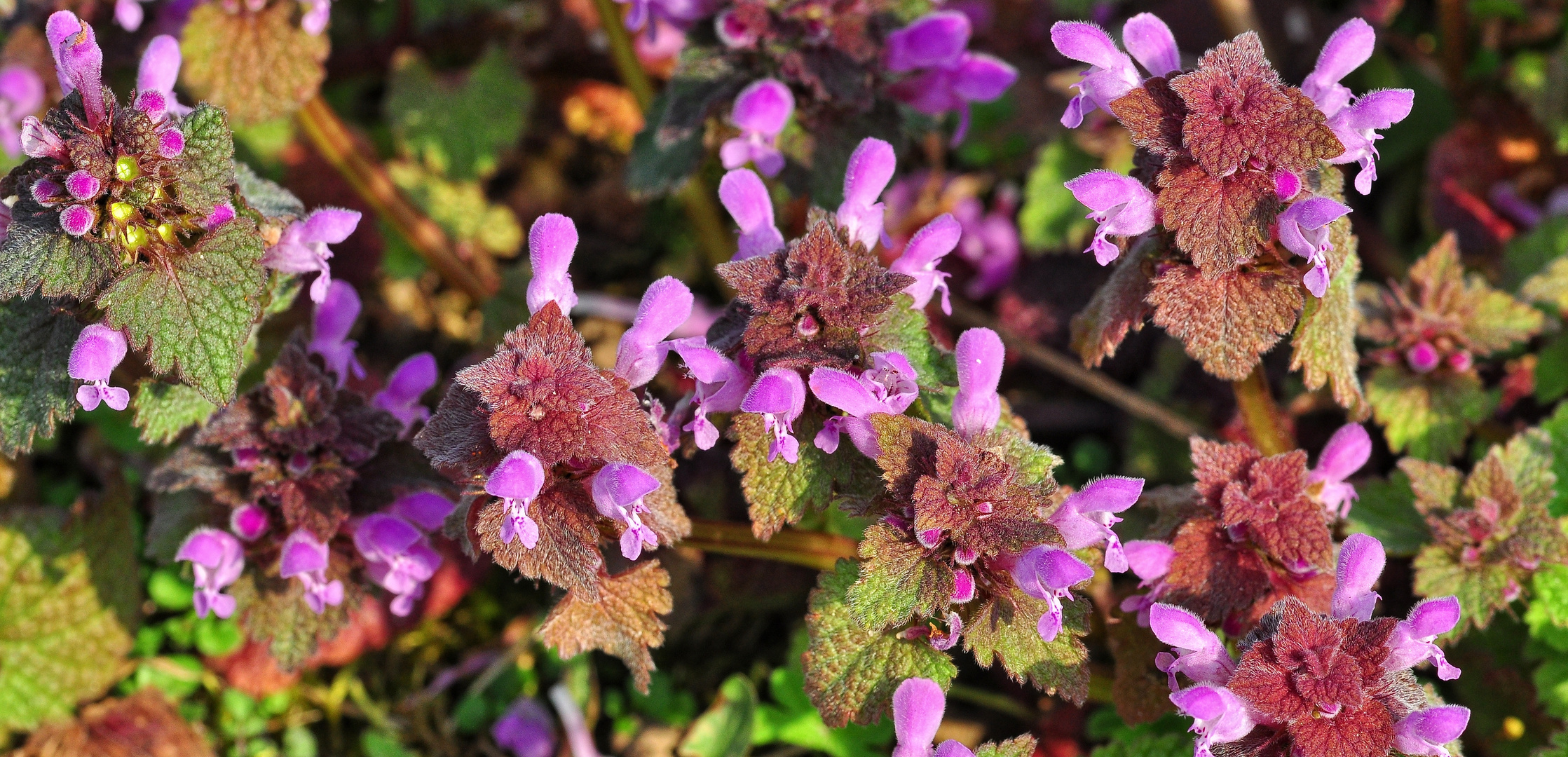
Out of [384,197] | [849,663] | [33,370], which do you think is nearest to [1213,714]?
[849,663]

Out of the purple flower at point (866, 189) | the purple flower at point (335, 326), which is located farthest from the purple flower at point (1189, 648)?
the purple flower at point (335, 326)

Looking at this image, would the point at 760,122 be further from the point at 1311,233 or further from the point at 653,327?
the point at 1311,233

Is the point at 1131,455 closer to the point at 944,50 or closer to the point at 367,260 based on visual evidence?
the point at 944,50

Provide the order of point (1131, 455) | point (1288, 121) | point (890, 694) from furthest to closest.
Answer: point (1131, 455)
point (890, 694)
point (1288, 121)

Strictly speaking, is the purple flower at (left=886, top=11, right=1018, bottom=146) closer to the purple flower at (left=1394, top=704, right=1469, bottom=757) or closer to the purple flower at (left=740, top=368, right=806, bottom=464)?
the purple flower at (left=740, top=368, right=806, bottom=464)

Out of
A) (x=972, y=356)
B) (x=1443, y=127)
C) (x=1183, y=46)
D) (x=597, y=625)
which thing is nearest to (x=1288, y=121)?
(x=972, y=356)

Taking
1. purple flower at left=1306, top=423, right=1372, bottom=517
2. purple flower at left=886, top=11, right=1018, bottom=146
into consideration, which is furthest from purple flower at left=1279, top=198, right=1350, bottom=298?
purple flower at left=886, top=11, right=1018, bottom=146

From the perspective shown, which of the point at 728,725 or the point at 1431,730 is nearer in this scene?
the point at 1431,730
